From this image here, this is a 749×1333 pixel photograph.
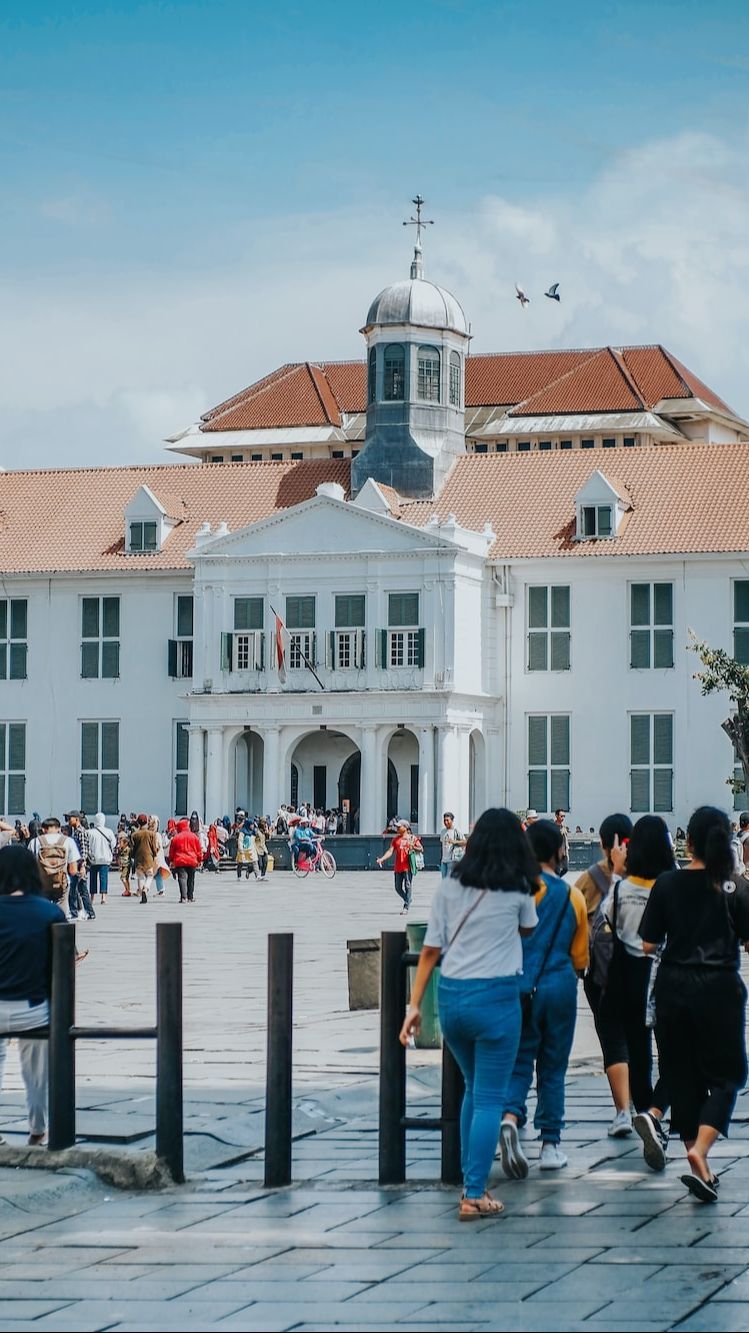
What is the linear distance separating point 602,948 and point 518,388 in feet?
262

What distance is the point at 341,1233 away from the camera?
865 centimetres

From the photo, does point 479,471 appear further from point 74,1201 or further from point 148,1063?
point 74,1201

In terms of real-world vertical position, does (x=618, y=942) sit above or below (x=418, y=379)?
below

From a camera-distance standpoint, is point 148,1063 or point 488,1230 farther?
point 148,1063

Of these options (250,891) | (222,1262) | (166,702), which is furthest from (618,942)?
A: (166,702)

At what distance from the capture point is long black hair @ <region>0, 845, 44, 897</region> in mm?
10492

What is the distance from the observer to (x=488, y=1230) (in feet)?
28.4

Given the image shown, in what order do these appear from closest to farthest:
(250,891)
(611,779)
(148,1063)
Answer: (148,1063), (250,891), (611,779)

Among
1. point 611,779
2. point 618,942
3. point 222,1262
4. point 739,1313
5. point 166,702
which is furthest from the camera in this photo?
point 166,702

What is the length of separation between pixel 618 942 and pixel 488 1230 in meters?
2.49

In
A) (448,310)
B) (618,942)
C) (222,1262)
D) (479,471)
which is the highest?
(448,310)

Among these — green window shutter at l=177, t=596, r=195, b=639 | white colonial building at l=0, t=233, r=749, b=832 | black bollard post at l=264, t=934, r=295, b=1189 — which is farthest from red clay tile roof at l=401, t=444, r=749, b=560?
black bollard post at l=264, t=934, r=295, b=1189

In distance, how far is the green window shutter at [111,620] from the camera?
64.7m

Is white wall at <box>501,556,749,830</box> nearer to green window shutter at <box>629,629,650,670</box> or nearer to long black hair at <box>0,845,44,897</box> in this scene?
green window shutter at <box>629,629,650,670</box>
